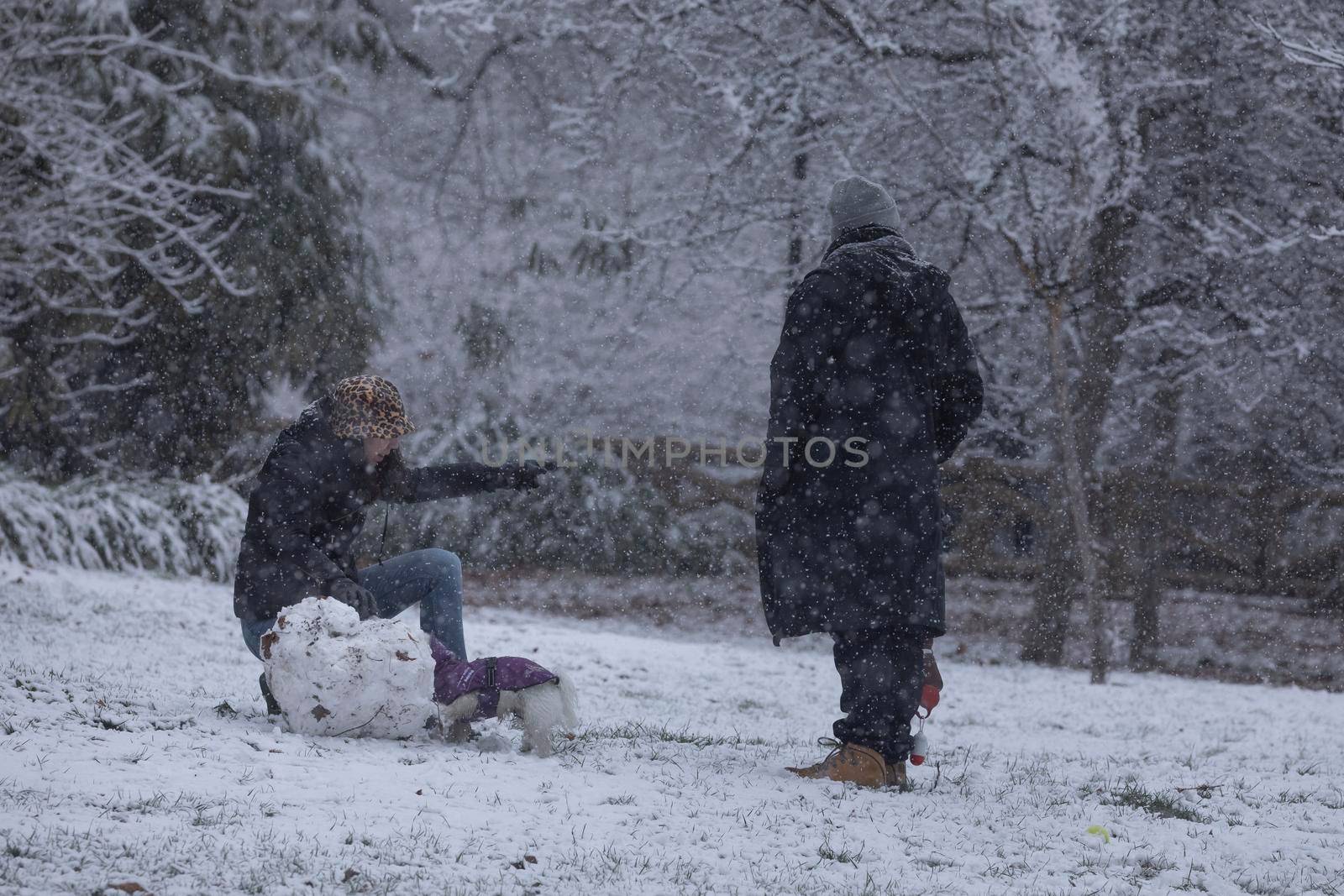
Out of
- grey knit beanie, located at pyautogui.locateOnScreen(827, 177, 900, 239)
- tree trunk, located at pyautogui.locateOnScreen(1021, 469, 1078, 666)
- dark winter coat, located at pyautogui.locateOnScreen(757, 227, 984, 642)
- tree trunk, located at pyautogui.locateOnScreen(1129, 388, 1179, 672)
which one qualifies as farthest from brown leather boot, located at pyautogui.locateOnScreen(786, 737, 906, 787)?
tree trunk, located at pyautogui.locateOnScreen(1129, 388, 1179, 672)

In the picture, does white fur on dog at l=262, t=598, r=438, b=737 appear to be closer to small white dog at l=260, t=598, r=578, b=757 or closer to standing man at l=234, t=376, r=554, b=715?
small white dog at l=260, t=598, r=578, b=757

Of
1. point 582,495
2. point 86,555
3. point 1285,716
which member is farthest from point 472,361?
point 1285,716

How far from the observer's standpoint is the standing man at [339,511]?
4.54 m

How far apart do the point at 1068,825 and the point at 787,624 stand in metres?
1.10

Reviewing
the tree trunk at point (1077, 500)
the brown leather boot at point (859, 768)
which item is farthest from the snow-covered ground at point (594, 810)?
the tree trunk at point (1077, 500)

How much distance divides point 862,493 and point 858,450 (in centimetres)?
15

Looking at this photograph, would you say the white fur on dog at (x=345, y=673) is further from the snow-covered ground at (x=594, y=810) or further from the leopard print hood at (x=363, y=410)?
the leopard print hood at (x=363, y=410)

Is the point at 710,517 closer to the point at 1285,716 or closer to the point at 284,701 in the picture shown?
the point at 1285,716

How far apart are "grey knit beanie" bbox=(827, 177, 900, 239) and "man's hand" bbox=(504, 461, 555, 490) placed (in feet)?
4.52

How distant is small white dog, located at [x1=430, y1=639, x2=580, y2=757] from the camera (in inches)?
176

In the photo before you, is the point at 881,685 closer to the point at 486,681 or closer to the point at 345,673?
the point at 486,681

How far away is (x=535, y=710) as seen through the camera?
4.46 meters

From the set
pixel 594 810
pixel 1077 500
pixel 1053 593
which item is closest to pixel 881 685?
pixel 594 810

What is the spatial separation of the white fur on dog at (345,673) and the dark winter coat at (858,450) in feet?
4.06
